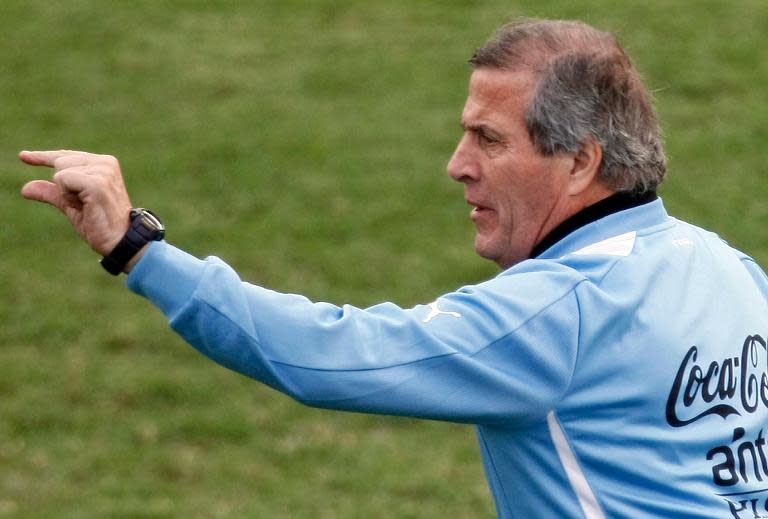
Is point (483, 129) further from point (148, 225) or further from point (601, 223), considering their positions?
point (148, 225)

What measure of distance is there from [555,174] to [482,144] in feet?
0.64

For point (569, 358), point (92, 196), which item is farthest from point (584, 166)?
point (92, 196)

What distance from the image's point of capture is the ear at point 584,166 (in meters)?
3.69

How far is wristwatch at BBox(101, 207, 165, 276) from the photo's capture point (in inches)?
126

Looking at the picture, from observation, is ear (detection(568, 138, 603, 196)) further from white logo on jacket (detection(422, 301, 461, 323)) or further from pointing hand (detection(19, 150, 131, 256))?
pointing hand (detection(19, 150, 131, 256))

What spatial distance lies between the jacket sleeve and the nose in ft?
1.48

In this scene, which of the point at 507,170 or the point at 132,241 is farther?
the point at 507,170

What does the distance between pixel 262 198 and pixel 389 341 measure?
6.82 metres

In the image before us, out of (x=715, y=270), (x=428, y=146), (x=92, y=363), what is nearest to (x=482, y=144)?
(x=715, y=270)

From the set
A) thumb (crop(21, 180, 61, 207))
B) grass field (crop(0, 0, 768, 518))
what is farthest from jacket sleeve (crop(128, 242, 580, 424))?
grass field (crop(0, 0, 768, 518))

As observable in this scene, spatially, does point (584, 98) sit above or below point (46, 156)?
above

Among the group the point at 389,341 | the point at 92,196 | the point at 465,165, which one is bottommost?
the point at 389,341

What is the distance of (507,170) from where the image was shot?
3688mm

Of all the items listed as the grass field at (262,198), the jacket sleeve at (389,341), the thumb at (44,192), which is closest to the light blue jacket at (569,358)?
the jacket sleeve at (389,341)
